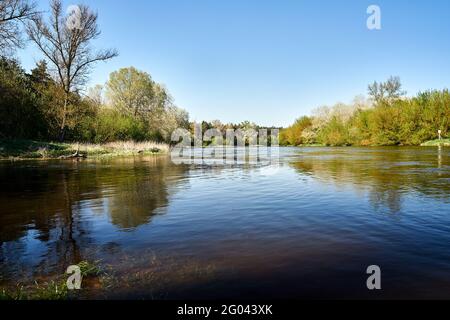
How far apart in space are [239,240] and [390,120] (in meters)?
65.5

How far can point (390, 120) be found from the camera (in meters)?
63.6

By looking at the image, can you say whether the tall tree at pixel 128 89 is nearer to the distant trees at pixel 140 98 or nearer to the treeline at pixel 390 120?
the distant trees at pixel 140 98

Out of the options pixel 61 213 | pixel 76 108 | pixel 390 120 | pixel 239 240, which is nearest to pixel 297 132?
pixel 390 120

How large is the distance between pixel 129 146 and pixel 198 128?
61832mm

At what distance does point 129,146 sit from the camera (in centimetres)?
4369

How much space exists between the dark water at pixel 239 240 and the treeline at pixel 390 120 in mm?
55796

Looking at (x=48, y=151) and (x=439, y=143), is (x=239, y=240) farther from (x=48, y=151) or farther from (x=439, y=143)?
(x=439, y=143)

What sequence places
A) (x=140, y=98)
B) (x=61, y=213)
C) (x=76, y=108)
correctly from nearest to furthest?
1. (x=61, y=213)
2. (x=76, y=108)
3. (x=140, y=98)

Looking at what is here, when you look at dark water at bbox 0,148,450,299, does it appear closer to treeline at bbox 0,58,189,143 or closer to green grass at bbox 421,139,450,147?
treeline at bbox 0,58,189,143

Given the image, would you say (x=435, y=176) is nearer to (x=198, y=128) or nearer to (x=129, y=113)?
(x=129, y=113)

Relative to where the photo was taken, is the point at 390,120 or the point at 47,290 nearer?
the point at 47,290

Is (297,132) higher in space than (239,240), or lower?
higher

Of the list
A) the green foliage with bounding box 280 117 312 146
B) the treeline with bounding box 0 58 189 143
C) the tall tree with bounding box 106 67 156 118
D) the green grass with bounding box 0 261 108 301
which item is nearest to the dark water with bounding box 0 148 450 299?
the green grass with bounding box 0 261 108 301

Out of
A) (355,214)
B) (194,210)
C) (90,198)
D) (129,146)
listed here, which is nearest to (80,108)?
(129,146)
